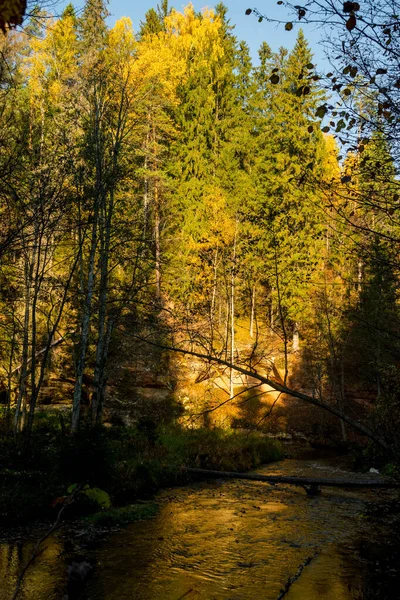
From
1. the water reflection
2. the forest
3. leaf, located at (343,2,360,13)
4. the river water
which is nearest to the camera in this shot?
leaf, located at (343,2,360,13)

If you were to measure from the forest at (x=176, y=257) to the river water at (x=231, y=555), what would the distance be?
1663 millimetres

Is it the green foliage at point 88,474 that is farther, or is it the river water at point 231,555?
the green foliage at point 88,474

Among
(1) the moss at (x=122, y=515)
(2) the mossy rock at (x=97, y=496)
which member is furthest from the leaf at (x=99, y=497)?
(1) the moss at (x=122, y=515)

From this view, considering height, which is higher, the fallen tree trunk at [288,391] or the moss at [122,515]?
the fallen tree trunk at [288,391]

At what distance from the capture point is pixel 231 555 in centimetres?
754

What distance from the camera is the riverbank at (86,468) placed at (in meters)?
9.09

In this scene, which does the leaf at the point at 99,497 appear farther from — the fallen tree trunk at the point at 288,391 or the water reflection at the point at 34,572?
the fallen tree trunk at the point at 288,391

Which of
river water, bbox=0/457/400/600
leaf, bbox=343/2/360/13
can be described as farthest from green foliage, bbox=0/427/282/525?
leaf, bbox=343/2/360/13

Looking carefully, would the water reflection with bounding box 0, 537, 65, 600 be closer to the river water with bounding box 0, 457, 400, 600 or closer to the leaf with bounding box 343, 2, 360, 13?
the river water with bounding box 0, 457, 400, 600

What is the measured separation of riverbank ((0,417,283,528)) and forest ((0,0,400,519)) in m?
0.06

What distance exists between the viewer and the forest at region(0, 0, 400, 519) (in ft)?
26.8

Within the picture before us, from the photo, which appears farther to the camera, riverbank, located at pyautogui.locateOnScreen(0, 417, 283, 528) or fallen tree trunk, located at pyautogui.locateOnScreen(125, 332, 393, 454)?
riverbank, located at pyautogui.locateOnScreen(0, 417, 283, 528)

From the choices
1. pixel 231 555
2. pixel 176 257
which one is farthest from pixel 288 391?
pixel 176 257

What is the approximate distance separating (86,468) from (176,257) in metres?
17.7
